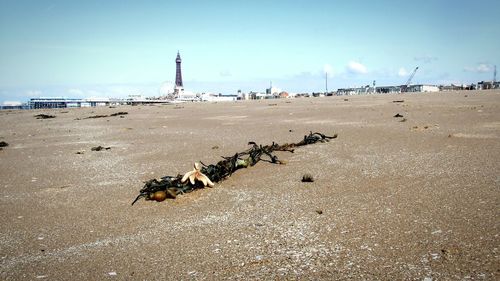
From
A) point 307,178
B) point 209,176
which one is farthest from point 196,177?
point 307,178

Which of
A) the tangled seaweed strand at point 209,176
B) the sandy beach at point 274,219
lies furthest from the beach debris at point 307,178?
the tangled seaweed strand at point 209,176

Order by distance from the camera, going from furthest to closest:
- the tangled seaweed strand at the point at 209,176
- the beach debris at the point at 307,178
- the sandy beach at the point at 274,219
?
the beach debris at the point at 307,178 → the tangled seaweed strand at the point at 209,176 → the sandy beach at the point at 274,219

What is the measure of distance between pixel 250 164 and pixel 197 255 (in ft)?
8.55

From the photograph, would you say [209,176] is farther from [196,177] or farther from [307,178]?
[307,178]

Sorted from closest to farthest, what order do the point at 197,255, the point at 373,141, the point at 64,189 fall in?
the point at 197,255
the point at 64,189
the point at 373,141

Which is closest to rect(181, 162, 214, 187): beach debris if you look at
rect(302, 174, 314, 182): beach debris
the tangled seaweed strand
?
the tangled seaweed strand

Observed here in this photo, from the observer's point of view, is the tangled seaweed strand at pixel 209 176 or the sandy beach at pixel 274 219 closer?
the sandy beach at pixel 274 219

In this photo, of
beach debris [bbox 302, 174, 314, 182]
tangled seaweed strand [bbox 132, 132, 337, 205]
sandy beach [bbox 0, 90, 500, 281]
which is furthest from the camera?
beach debris [bbox 302, 174, 314, 182]

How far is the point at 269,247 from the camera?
2619 millimetres

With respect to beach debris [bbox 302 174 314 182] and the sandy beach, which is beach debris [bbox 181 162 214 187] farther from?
beach debris [bbox 302 174 314 182]

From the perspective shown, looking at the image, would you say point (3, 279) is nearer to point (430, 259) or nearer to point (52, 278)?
point (52, 278)

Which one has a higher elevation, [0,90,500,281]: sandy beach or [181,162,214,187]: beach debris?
[181,162,214,187]: beach debris

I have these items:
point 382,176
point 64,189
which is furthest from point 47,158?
point 382,176

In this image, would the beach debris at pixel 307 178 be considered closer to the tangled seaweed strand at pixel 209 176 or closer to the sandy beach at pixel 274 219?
the sandy beach at pixel 274 219
